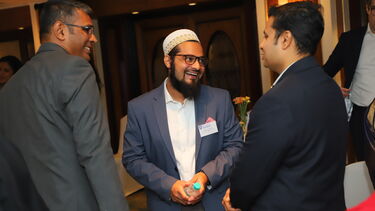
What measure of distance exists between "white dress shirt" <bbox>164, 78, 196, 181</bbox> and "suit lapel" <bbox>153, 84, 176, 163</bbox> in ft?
0.11

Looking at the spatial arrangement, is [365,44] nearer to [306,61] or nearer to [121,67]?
[306,61]

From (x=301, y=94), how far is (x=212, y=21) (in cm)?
424

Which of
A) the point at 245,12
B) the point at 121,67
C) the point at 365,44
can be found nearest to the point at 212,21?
the point at 245,12

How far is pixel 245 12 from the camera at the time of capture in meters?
5.54

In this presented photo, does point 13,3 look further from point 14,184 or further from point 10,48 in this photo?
point 14,184

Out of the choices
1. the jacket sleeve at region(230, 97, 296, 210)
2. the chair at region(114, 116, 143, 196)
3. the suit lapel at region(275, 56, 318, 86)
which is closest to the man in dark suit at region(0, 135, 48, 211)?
the jacket sleeve at region(230, 97, 296, 210)

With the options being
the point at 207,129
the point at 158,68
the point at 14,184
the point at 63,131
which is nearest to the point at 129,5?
the point at 158,68

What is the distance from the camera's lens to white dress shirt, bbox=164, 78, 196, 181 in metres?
2.32

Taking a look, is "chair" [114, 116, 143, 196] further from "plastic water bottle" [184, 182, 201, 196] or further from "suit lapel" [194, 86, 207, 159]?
"plastic water bottle" [184, 182, 201, 196]

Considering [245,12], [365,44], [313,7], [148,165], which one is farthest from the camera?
[245,12]

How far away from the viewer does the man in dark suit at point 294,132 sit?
5.43ft

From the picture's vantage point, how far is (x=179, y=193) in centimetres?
216

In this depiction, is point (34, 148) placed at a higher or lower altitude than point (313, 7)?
lower

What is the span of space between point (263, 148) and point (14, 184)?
3.04ft
